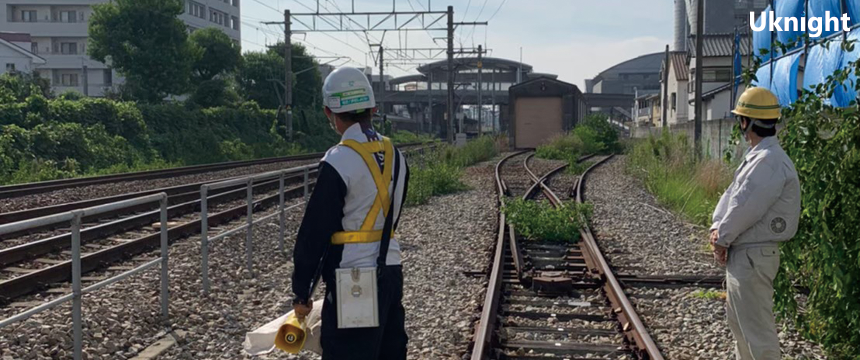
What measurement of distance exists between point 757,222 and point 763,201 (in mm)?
149

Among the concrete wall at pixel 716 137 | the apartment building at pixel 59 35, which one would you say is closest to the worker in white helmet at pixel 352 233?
the concrete wall at pixel 716 137

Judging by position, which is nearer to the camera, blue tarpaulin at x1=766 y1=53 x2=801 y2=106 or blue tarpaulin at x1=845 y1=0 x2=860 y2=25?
blue tarpaulin at x1=845 y1=0 x2=860 y2=25

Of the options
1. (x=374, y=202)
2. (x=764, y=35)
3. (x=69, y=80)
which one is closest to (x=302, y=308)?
(x=374, y=202)

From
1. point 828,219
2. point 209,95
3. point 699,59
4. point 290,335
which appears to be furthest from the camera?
point 209,95

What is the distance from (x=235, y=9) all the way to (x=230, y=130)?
52.8m

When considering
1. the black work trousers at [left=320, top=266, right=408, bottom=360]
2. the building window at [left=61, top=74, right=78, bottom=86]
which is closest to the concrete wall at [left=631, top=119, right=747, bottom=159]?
the black work trousers at [left=320, top=266, right=408, bottom=360]

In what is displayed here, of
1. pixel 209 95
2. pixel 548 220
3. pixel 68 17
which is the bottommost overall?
pixel 548 220

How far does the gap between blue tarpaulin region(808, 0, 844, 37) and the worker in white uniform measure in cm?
1349

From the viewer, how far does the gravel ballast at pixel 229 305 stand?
6180 mm

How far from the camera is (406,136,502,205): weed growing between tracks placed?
18.0 m

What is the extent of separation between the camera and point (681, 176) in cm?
1811

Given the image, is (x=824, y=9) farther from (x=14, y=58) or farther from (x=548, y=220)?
(x=14, y=58)

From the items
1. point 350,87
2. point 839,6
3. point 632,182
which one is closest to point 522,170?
point 632,182

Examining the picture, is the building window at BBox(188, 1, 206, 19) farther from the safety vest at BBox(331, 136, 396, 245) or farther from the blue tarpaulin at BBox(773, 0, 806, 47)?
the safety vest at BBox(331, 136, 396, 245)
